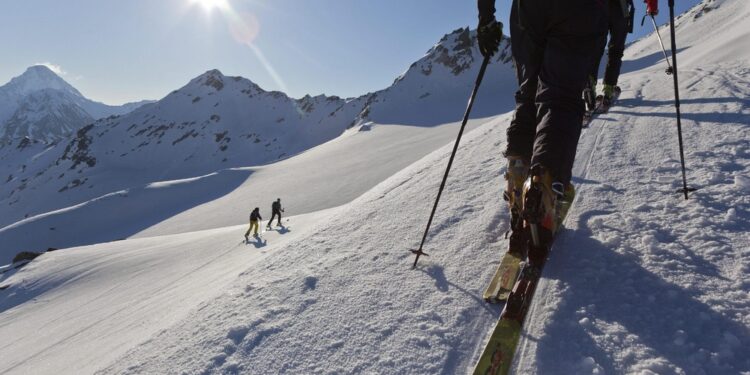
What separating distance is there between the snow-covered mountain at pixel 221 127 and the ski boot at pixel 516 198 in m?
51.2

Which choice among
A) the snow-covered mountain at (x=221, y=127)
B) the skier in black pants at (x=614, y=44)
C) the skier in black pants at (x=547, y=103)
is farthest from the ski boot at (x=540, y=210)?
the snow-covered mountain at (x=221, y=127)

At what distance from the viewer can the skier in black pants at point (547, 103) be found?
2184 mm

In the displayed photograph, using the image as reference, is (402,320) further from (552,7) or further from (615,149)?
(615,149)

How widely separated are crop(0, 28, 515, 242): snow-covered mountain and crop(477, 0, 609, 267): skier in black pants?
2010 inches

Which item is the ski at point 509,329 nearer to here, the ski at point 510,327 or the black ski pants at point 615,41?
the ski at point 510,327

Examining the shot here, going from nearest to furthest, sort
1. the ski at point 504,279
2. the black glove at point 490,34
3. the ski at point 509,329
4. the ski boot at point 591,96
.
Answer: the ski at point 509,329
the ski at point 504,279
the black glove at point 490,34
the ski boot at point 591,96

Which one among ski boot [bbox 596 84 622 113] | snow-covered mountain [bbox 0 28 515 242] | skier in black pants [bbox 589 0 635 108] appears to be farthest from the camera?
snow-covered mountain [bbox 0 28 515 242]

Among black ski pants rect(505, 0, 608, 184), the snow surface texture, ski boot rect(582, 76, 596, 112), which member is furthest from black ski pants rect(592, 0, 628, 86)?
black ski pants rect(505, 0, 608, 184)

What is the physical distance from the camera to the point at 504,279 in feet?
7.82

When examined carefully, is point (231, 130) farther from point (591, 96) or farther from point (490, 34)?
point (490, 34)

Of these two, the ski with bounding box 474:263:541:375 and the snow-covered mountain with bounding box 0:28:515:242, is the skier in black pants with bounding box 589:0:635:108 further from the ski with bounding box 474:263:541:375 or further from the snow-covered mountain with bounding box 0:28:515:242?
the snow-covered mountain with bounding box 0:28:515:242

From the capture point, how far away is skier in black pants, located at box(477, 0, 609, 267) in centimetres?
218

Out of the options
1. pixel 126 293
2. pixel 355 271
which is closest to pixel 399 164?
pixel 126 293

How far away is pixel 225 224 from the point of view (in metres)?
26.6
